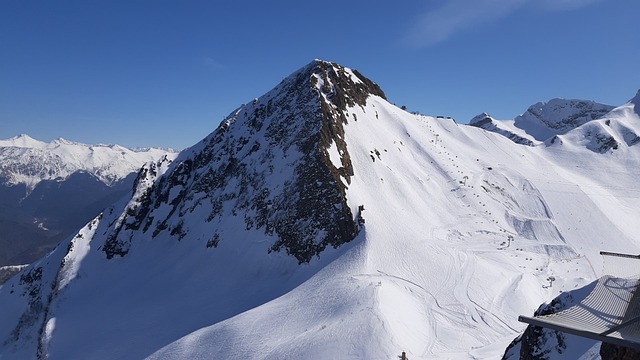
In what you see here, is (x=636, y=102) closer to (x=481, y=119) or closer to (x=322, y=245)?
(x=481, y=119)

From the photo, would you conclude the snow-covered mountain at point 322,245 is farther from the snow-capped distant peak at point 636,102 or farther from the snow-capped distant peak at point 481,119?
the snow-capped distant peak at point 481,119

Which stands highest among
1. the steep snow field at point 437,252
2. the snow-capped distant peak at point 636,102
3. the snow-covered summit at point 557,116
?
the snow-covered summit at point 557,116

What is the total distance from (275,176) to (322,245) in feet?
46.3

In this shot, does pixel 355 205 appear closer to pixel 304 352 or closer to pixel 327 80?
pixel 304 352

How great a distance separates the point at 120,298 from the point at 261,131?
108 feet

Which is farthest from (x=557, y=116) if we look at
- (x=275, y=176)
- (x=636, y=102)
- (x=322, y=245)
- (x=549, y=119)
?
(x=322, y=245)

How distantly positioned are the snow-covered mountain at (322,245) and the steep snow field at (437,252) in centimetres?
24

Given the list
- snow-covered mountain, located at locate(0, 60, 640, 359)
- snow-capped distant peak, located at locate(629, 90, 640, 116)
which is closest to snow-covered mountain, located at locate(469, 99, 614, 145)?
snow-capped distant peak, located at locate(629, 90, 640, 116)

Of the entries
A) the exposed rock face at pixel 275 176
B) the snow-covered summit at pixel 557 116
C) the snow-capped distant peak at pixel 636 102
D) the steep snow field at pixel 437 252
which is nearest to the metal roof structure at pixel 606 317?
the steep snow field at pixel 437 252

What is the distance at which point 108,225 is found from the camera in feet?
224

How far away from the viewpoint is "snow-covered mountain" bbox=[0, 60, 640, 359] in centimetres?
3247

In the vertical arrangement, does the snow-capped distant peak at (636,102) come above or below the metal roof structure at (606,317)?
above

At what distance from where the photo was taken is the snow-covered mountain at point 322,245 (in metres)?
32.5

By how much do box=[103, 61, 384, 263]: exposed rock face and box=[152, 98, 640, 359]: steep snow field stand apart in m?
3.75
